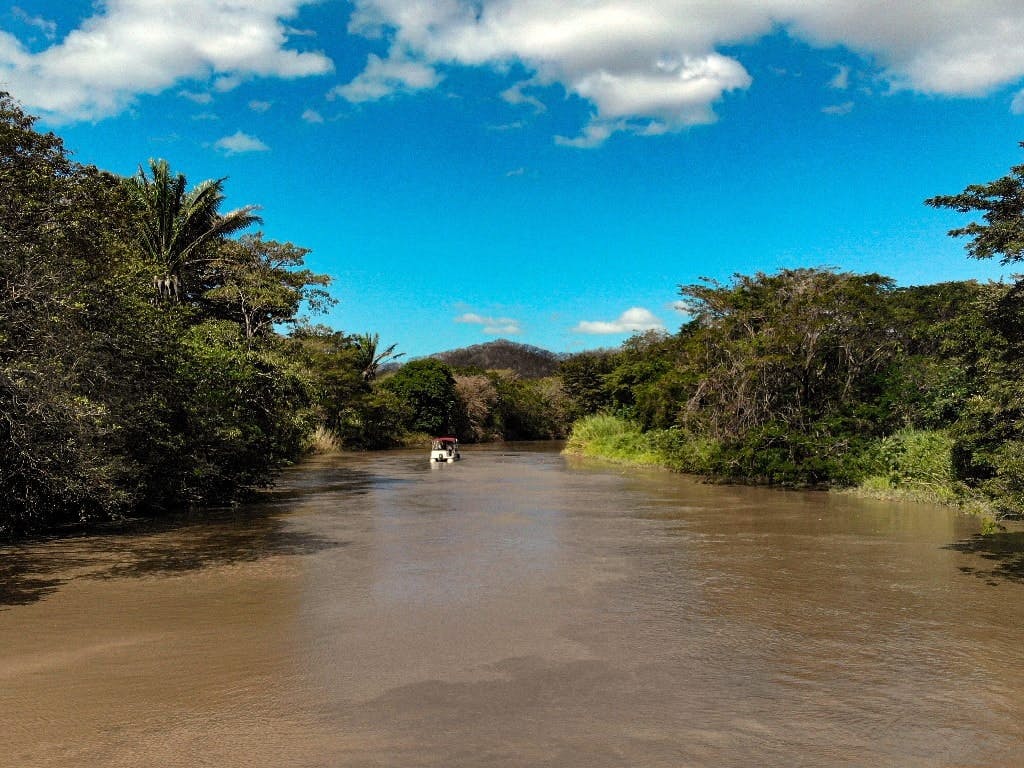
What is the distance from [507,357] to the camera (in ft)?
336

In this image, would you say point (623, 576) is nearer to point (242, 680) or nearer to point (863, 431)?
point (242, 680)

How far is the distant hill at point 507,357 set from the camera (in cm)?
10019

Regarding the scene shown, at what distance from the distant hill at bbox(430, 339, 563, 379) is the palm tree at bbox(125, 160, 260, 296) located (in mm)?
71535

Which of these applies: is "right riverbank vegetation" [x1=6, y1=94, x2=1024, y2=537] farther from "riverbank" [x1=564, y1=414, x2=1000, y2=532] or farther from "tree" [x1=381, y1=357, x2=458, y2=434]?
"tree" [x1=381, y1=357, x2=458, y2=434]

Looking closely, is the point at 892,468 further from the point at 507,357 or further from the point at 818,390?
the point at 507,357

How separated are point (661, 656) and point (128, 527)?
10457 millimetres

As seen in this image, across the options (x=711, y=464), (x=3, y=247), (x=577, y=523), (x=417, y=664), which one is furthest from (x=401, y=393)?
(x=417, y=664)

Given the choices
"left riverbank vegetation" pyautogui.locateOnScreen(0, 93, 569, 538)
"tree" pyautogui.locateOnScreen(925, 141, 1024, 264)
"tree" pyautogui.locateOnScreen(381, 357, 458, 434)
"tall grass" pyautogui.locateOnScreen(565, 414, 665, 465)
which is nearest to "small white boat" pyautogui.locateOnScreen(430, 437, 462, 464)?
"tall grass" pyautogui.locateOnScreen(565, 414, 665, 465)

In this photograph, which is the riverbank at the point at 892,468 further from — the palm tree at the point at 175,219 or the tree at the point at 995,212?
the palm tree at the point at 175,219

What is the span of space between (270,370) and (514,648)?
12658 mm

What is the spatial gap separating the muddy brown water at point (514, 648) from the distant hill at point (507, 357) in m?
86.8

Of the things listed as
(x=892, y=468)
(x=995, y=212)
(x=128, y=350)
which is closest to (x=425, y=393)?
(x=892, y=468)

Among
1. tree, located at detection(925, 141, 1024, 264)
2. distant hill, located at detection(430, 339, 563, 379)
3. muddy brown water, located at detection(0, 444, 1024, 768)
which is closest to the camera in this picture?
muddy brown water, located at detection(0, 444, 1024, 768)

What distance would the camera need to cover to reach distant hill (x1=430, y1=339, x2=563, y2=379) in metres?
100
